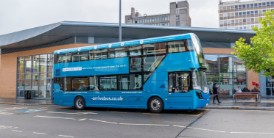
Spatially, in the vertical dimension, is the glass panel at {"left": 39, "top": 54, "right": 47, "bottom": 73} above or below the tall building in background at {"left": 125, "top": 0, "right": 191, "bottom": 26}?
below

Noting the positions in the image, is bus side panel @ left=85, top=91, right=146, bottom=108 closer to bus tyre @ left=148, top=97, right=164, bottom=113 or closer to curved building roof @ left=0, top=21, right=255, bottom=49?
bus tyre @ left=148, top=97, right=164, bottom=113

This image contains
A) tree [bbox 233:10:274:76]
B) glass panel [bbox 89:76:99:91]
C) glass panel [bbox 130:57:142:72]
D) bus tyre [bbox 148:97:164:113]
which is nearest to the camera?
bus tyre [bbox 148:97:164:113]

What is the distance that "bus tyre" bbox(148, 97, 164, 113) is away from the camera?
15.7 m

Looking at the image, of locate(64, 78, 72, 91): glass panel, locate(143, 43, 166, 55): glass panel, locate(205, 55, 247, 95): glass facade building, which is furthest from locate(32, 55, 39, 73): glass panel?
locate(143, 43, 166, 55): glass panel

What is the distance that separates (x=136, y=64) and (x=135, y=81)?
0.95m

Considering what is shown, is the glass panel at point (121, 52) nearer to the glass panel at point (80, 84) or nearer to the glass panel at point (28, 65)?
the glass panel at point (80, 84)

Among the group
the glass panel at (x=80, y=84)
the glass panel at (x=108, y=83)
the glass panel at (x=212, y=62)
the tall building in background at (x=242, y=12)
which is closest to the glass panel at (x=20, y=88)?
the glass panel at (x=80, y=84)

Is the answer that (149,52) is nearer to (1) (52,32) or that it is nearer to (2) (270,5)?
(1) (52,32)

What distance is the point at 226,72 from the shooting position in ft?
98.7

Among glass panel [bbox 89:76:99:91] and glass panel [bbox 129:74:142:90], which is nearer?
glass panel [bbox 129:74:142:90]

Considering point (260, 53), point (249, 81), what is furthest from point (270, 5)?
point (260, 53)

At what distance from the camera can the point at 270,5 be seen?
4397 inches

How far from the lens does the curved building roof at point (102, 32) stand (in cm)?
2554

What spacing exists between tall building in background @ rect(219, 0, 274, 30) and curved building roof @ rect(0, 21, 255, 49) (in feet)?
296
